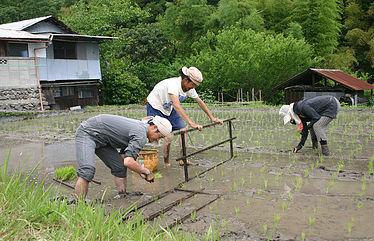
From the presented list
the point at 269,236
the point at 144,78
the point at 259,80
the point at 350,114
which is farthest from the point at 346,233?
the point at 144,78

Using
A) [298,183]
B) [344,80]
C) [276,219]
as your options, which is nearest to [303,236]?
[276,219]

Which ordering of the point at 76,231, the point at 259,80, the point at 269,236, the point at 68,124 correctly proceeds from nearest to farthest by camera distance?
the point at 76,231 → the point at 269,236 → the point at 68,124 → the point at 259,80

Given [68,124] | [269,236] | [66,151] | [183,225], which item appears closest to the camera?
[269,236]

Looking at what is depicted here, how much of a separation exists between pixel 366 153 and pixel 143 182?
168 inches

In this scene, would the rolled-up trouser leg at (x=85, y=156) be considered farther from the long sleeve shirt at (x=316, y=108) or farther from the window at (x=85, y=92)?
the window at (x=85, y=92)

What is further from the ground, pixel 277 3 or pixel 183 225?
pixel 277 3

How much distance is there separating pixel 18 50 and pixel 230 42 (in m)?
11.0

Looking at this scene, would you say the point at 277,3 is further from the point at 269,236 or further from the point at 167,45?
the point at 269,236

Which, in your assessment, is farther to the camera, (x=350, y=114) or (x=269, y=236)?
(x=350, y=114)

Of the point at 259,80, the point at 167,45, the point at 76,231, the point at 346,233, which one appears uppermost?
the point at 167,45

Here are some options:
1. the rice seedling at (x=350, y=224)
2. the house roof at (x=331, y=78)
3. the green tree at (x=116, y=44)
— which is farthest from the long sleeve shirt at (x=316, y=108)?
the green tree at (x=116, y=44)

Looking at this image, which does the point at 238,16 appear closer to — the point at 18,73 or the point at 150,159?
the point at 18,73

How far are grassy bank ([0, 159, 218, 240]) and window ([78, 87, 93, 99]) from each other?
19.7m

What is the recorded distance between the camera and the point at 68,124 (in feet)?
45.9
